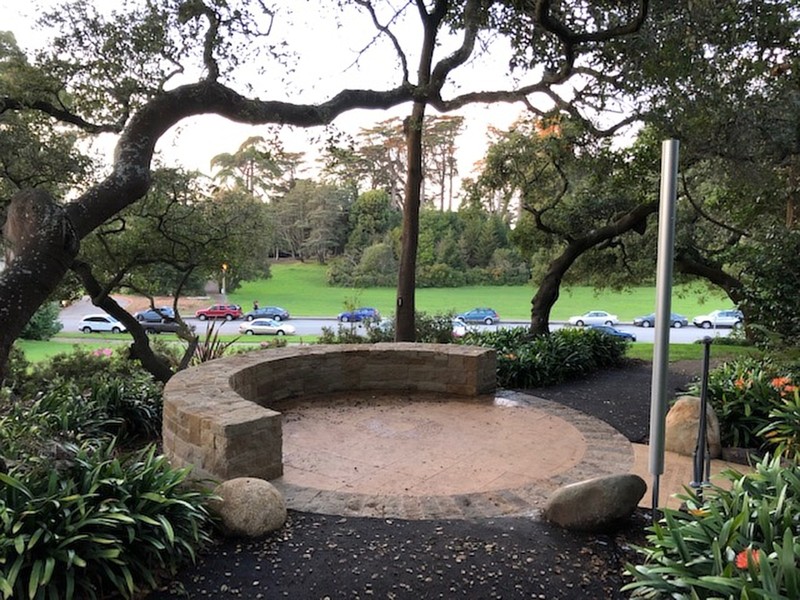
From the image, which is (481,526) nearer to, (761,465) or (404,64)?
(761,465)

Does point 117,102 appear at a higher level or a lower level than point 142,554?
higher

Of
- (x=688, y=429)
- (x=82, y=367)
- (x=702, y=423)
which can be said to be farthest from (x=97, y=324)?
(x=702, y=423)

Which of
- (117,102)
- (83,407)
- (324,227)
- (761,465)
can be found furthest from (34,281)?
(324,227)

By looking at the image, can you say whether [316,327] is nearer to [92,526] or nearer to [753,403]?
[753,403]

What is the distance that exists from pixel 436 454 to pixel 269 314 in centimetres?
1665

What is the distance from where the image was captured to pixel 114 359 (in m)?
10.9

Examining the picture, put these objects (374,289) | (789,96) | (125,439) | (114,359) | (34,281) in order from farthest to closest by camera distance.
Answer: (374,289)
(114,359)
(789,96)
(125,439)
(34,281)

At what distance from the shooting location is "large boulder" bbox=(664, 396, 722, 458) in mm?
4742

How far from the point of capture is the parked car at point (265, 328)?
18.1m

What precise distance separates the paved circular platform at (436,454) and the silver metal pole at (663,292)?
1.13m

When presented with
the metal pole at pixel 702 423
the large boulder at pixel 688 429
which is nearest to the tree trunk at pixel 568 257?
→ the large boulder at pixel 688 429

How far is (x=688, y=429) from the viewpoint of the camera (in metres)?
4.87

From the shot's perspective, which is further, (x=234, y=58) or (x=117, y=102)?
(x=117, y=102)

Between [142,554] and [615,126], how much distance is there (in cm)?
751
